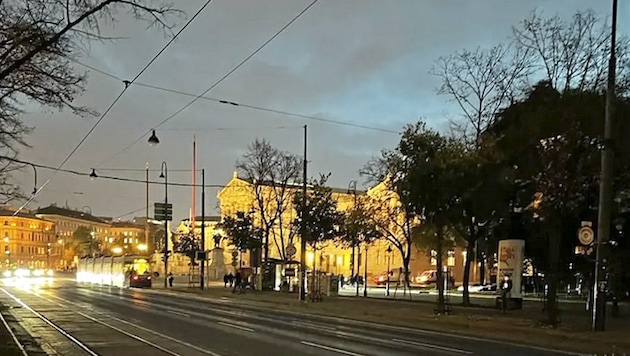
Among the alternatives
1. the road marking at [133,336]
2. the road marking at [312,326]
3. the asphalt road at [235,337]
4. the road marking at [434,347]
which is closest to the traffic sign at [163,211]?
the asphalt road at [235,337]

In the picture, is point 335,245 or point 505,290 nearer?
point 505,290

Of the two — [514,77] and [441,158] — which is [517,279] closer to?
[441,158]

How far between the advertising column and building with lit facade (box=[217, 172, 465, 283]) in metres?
16.1

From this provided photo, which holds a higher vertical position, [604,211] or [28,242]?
[604,211]

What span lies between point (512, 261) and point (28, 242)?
424ft

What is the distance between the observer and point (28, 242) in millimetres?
145000

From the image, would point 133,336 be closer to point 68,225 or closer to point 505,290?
point 505,290

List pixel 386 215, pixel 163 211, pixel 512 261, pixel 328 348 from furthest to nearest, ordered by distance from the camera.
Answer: pixel 163 211, pixel 386 215, pixel 512 261, pixel 328 348

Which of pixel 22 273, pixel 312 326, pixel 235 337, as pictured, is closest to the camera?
pixel 235 337

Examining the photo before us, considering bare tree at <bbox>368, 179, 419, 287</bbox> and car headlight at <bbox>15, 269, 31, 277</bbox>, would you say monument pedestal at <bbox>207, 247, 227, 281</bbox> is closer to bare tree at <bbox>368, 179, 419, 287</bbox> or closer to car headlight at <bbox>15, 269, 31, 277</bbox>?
bare tree at <bbox>368, 179, 419, 287</bbox>

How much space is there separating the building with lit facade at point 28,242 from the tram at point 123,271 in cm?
4923

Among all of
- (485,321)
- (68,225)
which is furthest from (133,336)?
(68,225)

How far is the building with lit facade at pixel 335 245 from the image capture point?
6234cm

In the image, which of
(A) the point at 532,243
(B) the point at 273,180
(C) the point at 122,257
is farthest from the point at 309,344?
(C) the point at 122,257
